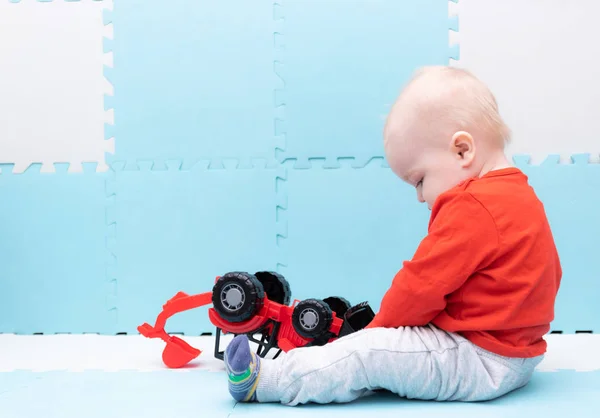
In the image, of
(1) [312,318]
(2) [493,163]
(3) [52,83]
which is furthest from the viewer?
(3) [52,83]

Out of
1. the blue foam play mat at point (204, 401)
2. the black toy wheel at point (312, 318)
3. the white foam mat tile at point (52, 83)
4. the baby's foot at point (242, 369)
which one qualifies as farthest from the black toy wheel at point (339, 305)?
the white foam mat tile at point (52, 83)

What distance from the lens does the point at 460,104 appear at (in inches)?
44.9

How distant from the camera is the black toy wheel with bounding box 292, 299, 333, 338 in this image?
1.33m

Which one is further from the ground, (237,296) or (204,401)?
(237,296)

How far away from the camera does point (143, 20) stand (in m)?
2.06

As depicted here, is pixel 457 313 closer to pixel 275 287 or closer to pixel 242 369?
pixel 242 369

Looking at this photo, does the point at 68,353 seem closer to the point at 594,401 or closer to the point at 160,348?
the point at 160,348

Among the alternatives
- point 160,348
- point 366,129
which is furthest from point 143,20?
point 160,348

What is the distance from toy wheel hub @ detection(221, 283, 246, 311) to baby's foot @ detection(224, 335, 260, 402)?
274mm

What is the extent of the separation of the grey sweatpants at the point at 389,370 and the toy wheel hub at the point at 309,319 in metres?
0.23

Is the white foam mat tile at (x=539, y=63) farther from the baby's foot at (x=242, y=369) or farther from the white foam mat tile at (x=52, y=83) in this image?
the baby's foot at (x=242, y=369)

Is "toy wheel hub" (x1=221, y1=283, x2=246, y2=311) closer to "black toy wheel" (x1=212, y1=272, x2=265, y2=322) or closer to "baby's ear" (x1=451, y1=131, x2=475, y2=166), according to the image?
"black toy wheel" (x1=212, y1=272, x2=265, y2=322)

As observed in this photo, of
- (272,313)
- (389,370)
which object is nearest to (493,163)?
(389,370)

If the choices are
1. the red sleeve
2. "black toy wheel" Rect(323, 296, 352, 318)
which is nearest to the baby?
the red sleeve
